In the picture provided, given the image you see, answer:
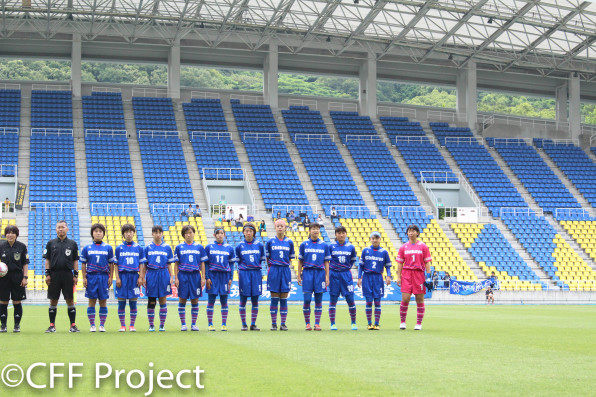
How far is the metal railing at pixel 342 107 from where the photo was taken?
182ft

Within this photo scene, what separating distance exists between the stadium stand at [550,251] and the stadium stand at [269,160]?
1202 cm

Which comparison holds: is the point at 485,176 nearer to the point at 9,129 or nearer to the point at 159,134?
the point at 159,134

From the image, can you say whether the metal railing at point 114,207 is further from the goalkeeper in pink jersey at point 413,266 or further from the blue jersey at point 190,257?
the goalkeeper in pink jersey at point 413,266

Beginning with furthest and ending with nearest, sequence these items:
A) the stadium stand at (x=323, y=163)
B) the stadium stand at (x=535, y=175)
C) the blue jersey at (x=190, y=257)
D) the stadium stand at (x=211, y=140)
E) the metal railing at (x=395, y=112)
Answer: the metal railing at (x=395, y=112)
the stadium stand at (x=535, y=175)
the stadium stand at (x=211, y=140)
the stadium stand at (x=323, y=163)
the blue jersey at (x=190, y=257)

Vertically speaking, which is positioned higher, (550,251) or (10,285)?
(550,251)

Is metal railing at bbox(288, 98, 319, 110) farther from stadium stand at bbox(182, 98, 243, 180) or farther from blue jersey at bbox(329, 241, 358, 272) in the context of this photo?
blue jersey at bbox(329, 241, 358, 272)

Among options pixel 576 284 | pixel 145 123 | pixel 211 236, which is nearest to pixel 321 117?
pixel 145 123

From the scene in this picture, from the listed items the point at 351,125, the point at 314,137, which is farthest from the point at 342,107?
the point at 314,137

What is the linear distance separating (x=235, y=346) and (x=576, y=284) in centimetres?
3285

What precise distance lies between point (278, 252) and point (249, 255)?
1.86ft

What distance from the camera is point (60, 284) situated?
14.7 metres

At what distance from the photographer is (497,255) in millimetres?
42844

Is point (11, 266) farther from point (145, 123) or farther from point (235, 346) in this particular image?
point (145, 123)

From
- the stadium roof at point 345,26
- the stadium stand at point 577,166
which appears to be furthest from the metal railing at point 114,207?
the stadium stand at point 577,166
